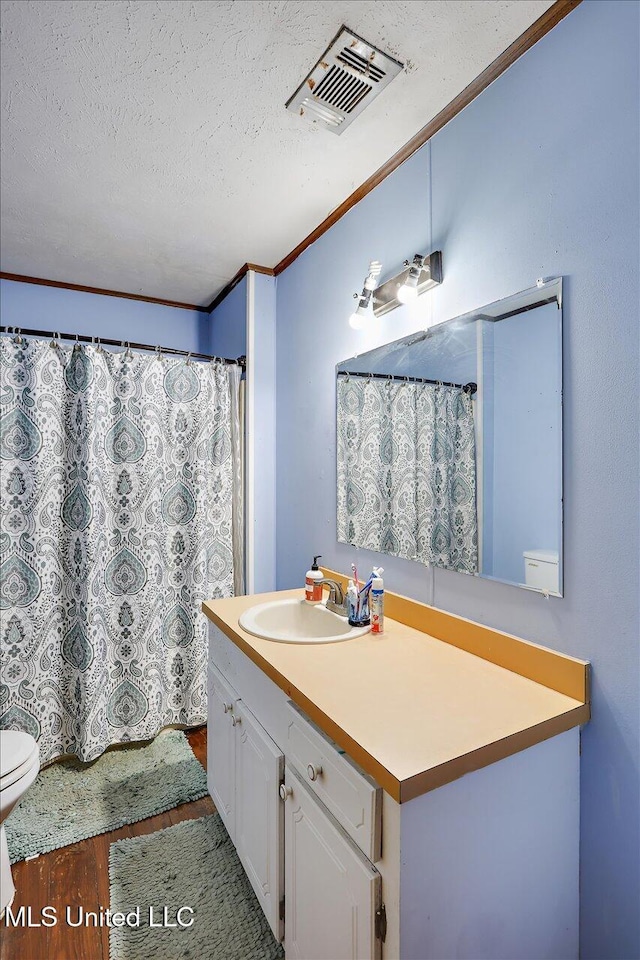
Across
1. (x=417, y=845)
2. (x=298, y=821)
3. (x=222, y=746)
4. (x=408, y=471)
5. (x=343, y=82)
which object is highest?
(x=343, y=82)

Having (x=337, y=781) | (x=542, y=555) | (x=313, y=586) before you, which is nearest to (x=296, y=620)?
(x=313, y=586)

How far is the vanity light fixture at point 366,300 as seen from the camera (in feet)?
5.43

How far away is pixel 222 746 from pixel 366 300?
160 centimetres

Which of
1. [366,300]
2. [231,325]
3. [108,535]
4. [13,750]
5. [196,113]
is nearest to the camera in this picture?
[196,113]

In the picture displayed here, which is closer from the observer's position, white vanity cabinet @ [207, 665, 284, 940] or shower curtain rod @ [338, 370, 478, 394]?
white vanity cabinet @ [207, 665, 284, 940]

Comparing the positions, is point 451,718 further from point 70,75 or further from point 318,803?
point 70,75

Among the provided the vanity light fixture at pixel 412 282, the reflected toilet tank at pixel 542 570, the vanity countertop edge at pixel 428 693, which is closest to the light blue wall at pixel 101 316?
the vanity light fixture at pixel 412 282

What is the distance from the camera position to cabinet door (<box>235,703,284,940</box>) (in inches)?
48.1

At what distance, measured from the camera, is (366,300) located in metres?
1.70

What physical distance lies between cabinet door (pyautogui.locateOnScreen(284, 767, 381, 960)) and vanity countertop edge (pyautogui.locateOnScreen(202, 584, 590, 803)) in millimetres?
199

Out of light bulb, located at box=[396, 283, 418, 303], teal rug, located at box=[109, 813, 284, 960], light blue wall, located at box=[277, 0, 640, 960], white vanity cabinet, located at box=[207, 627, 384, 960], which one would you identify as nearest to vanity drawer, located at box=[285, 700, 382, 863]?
white vanity cabinet, located at box=[207, 627, 384, 960]

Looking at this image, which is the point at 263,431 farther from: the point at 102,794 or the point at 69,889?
the point at 69,889

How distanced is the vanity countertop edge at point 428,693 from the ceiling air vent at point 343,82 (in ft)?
4.87

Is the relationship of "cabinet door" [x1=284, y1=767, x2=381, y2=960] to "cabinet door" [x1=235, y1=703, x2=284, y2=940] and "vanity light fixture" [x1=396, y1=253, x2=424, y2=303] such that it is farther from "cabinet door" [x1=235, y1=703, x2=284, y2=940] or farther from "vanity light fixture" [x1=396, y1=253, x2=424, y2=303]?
"vanity light fixture" [x1=396, y1=253, x2=424, y2=303]
